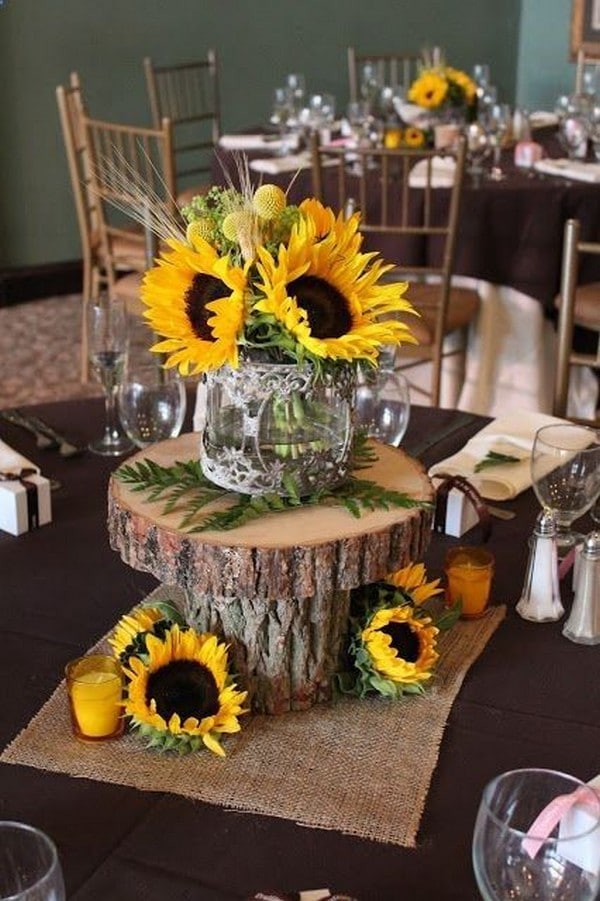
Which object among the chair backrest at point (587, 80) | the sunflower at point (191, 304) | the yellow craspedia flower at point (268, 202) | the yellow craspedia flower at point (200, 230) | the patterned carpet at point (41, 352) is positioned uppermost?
the yellow craspedia flower at point (268, 202)

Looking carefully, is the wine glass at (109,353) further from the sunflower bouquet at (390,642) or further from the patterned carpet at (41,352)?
the patterned carpet at (41,352)

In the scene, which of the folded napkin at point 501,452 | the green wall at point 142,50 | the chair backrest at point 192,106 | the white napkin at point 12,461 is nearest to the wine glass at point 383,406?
the folded napkin at point 501,452

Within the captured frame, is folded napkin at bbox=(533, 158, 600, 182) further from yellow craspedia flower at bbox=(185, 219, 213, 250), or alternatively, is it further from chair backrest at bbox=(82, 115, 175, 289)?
yellow craspedia flower at bbox=(185, 219, 213, 250)

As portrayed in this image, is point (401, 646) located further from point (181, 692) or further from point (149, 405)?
point (149, 405)

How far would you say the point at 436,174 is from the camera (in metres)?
3.56

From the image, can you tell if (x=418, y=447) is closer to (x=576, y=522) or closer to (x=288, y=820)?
(x=576, y=522)

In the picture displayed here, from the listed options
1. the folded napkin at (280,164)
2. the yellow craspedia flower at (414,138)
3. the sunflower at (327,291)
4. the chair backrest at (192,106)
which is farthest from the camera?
the chair backrest at (192,106)

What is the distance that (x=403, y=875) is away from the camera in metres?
1.01

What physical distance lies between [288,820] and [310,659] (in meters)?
0.20

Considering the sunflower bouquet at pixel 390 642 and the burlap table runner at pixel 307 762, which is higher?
the sunflower bouquet at pixel 390 642

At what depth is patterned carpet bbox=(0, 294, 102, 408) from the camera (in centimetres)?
417

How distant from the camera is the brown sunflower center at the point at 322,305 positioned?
45.0 inches

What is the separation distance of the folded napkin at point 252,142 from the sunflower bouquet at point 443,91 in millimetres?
480

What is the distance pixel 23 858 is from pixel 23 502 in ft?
2.38
